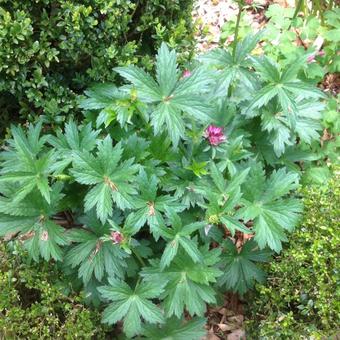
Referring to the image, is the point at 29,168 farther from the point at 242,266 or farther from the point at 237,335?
the point at 237,335

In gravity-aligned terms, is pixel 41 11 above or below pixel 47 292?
above

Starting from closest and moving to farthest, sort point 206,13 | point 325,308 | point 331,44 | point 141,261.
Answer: point 325,308, point 141,261, point 331,44, point 206,13

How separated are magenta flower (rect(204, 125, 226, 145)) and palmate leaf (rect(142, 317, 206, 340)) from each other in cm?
80

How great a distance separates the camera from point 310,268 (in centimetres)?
233

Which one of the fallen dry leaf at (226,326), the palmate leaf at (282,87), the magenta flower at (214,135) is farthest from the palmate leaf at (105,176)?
the fallen dry leaf at (226,326)

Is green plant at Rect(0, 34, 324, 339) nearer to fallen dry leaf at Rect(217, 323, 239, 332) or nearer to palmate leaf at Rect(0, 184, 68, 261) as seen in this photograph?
palmate leaf at Rect(0, 184, 68, 261)

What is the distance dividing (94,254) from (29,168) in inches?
18.5

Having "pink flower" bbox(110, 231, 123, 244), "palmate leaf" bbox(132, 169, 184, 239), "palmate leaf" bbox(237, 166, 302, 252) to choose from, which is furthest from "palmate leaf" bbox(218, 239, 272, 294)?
"pink flower" bbox(110, 231, 123, 244)

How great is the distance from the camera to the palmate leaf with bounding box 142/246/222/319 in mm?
2260

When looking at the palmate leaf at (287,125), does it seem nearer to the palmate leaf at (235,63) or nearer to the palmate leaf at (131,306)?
the palmate leaf at (235,63)

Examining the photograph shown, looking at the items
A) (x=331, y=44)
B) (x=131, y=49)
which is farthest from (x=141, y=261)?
(x=331, y=44)

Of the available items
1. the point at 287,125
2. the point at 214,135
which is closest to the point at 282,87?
the point at 287,125

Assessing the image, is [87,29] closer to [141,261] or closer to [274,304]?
[141,261]

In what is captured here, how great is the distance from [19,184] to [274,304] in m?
1.26
